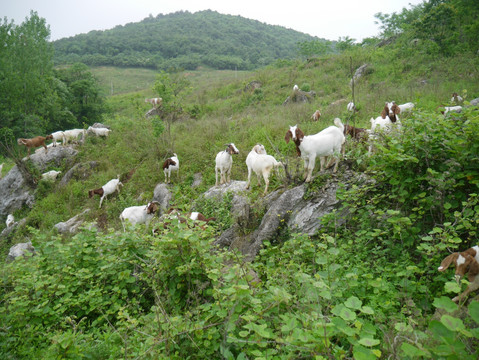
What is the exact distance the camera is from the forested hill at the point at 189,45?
7062 cm

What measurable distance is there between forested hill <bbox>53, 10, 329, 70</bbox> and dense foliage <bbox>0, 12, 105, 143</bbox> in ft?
109

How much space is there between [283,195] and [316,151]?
1153 mm

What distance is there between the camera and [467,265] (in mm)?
2576

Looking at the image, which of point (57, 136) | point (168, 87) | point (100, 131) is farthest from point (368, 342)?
point (57, 136)

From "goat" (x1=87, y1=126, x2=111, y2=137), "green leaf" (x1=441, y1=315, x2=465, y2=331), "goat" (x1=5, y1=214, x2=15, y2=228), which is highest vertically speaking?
"goat" (x1=87, y1=126, x2=111, y2=137)

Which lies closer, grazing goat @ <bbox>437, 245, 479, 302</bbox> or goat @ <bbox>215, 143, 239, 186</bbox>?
grazing goat @ <bbox>437, 245, 479, 302</bbox>

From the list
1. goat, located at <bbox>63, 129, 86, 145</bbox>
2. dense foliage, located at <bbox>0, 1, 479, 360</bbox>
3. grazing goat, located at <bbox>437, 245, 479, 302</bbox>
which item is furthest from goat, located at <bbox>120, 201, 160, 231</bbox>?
goat, located at <bbox>63, 129, 86, 145</bbox>

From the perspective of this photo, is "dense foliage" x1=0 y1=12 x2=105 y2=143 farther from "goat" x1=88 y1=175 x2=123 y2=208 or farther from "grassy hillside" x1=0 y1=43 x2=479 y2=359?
"grassy hillside" x1=0 y1=43 x2=479 y2=359

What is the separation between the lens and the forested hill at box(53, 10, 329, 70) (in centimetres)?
7062

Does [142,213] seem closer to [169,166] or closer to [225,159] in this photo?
[169,166]

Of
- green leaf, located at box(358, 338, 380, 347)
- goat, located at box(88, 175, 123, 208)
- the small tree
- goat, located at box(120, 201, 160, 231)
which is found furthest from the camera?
the small tree

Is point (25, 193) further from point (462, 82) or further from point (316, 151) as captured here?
point (462, 82)

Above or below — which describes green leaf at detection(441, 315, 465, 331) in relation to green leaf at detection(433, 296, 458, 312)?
above

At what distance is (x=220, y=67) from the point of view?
225 feet
